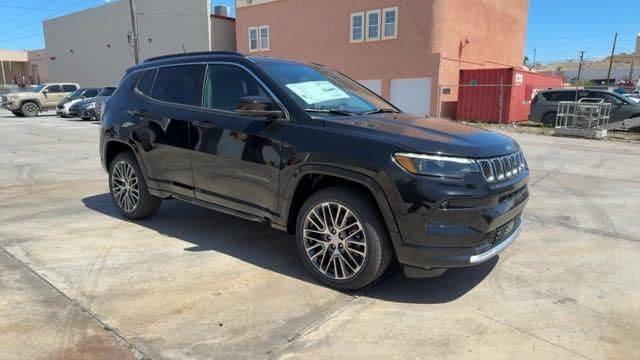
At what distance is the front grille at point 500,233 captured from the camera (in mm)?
3418

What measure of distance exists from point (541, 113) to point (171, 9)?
2637 cm

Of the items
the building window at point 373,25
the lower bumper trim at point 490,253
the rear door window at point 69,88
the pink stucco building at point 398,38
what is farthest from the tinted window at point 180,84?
the rear door window at point 69,88

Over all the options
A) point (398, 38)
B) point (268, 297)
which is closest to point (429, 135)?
point (268, 297)

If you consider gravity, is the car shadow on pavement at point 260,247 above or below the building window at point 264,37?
below

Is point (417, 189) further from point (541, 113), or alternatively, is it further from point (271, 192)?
point (541, 113)

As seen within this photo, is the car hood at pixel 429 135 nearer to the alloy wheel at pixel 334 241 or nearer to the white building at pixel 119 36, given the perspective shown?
the alloy wheel at pixel 334 241

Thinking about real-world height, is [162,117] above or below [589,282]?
above

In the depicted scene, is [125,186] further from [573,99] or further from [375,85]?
[375,85]

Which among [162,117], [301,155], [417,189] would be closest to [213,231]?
[162,117]

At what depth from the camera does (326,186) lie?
380 cm

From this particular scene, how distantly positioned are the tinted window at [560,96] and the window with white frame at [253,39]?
57.9 feet

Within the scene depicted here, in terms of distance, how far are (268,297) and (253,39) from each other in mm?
28869

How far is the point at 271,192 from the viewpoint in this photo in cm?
398

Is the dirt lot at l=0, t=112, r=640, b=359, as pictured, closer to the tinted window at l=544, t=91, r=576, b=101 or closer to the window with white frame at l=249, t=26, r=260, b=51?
the tinted window at l=544, t=91, r=576, b=101
